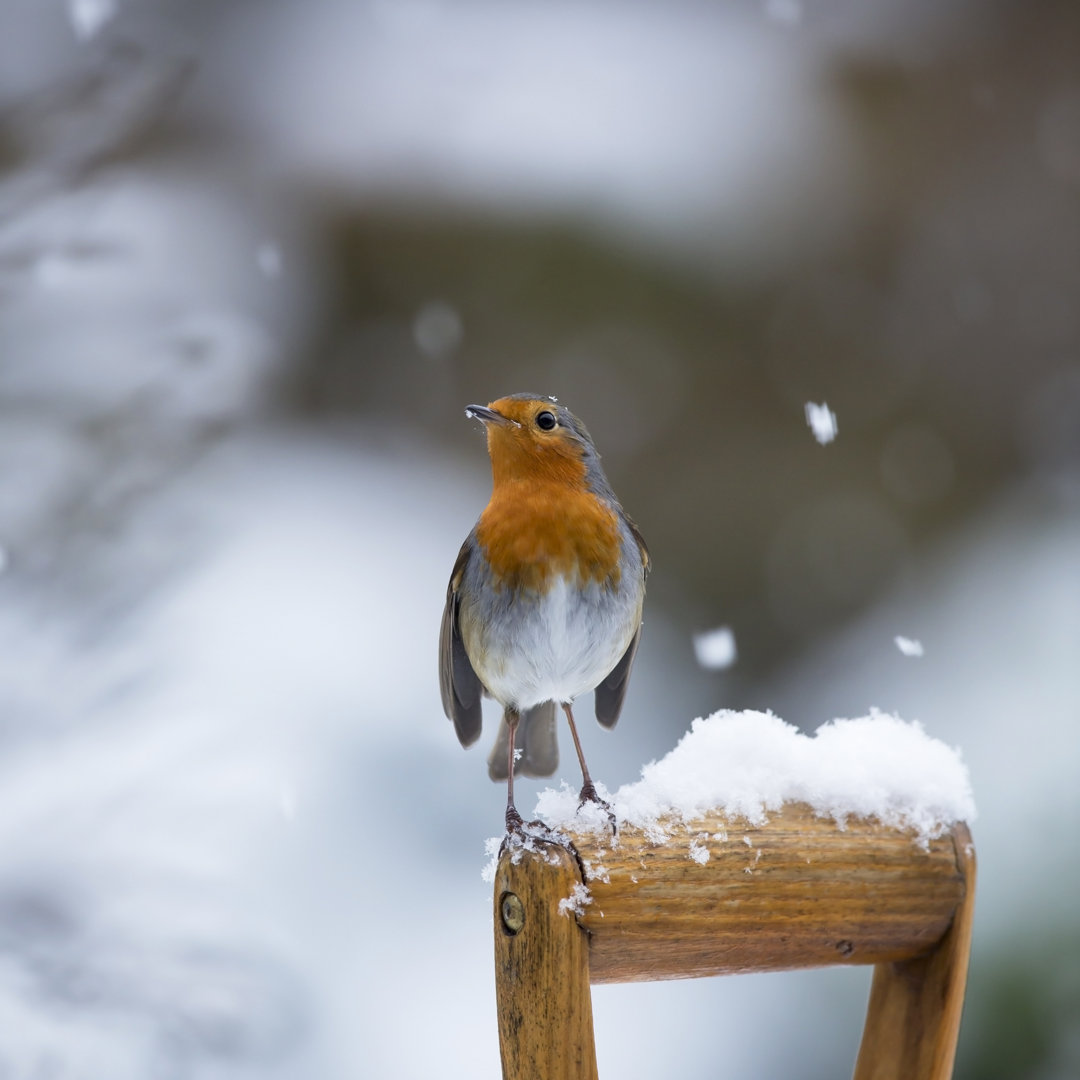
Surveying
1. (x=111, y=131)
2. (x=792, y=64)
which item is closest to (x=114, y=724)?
(x=111, y=131)

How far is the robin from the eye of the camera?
1.71 m

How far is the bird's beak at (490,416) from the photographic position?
5.58ft

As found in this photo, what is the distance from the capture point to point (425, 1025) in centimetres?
278

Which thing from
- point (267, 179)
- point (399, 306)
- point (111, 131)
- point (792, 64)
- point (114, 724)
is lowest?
point (114, 724)

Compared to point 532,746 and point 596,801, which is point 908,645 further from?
point 596,801

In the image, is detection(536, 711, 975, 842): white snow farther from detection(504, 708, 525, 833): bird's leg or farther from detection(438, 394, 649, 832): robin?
detection(438, 394, 649, 832): robin

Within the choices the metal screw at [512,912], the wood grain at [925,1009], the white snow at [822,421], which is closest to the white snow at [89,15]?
the white snow at [822,421]

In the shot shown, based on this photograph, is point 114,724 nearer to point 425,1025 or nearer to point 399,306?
point 425,1025

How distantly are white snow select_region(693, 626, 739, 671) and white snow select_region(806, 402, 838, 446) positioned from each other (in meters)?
0.89

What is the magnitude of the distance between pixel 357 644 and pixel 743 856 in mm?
2359

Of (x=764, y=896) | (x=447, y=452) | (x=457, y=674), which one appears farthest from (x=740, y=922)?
(x=447, y=452)

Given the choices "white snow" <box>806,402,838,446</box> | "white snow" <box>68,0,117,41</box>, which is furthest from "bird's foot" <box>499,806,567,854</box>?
"white snow" <box>806,402,838,446</box>

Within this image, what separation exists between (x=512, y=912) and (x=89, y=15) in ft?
11.0

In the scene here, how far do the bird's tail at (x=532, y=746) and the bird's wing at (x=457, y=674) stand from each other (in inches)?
3.6
